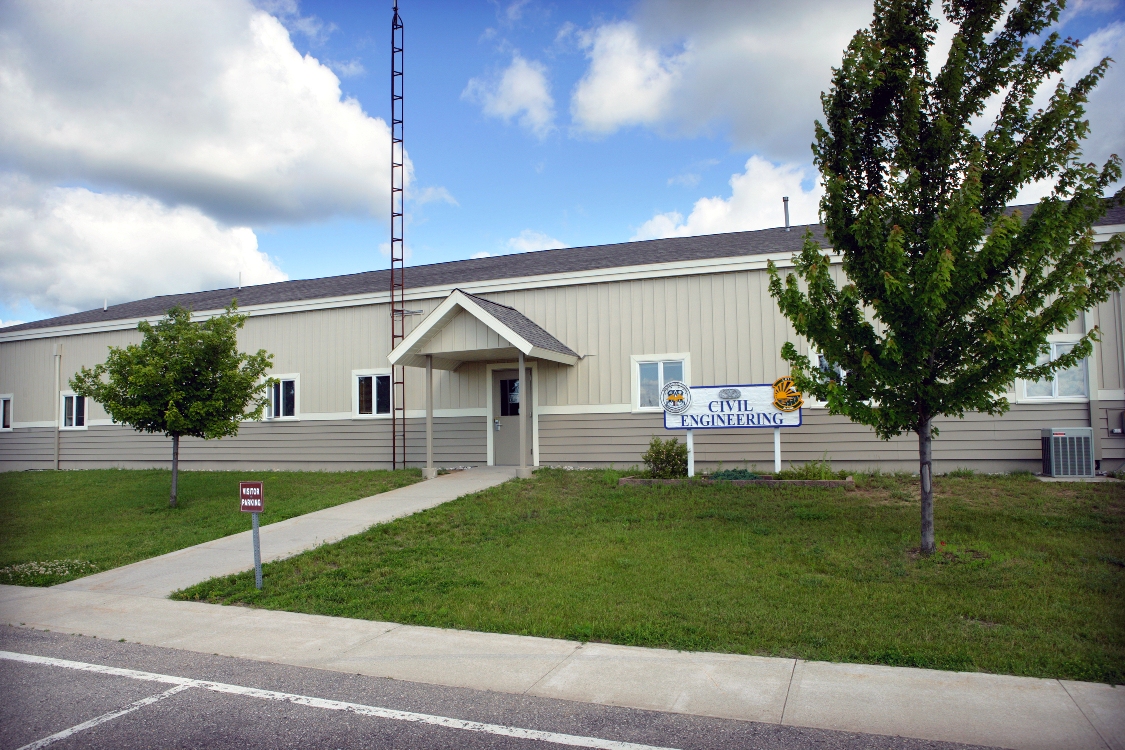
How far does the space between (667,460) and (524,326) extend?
404 centimetres

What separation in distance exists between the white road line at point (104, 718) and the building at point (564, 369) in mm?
9530

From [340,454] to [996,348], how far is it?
49.2 feet

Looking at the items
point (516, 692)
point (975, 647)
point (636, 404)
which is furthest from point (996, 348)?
point (636, 404)

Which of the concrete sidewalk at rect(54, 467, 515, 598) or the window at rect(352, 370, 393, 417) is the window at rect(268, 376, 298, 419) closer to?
the window at rect(352, 370, 393, 417)

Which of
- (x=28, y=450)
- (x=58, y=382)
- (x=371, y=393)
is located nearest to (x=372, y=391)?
(x=371, y=393)

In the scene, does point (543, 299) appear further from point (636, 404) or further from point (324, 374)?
point (324, 374)

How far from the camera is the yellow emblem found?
13.7 m

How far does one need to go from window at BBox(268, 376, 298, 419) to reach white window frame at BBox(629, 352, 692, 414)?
9183mm

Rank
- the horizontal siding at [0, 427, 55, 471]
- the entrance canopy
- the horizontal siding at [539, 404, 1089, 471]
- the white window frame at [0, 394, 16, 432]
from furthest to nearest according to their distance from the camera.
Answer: the white window frame at [0, 394, 16, 432] → the horizontal siding at [0, 427, 55, 471] → the entrance canopy → the horizontal siding at [539, 404, 1089, 471]

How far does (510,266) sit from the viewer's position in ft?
63.6

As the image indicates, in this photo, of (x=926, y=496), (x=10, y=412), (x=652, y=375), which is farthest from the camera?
(x=10, y=412)

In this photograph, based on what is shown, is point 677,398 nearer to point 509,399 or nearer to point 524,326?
point 524,326

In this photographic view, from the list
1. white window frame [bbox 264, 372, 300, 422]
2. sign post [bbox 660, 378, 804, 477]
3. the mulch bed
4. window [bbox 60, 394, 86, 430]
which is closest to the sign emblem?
sign post [bbox 660, 378, 804, 477]

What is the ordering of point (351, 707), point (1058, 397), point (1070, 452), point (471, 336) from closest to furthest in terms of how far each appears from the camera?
1. point (351, 707)
2. point (1070, 452)
3. point (1058, 397)
4. point (471, 336)
